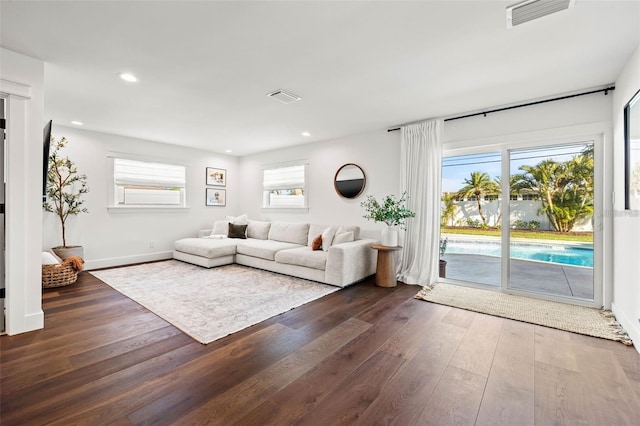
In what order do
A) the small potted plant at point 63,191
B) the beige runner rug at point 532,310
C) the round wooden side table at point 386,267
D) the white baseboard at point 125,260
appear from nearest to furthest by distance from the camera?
the beige runner rug at point 532,310, the round wooden side table at point 386,267, the small potted plant at point 63,191, the white baseboard at point 125,260

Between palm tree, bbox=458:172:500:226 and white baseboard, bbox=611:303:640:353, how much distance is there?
5.14 ft

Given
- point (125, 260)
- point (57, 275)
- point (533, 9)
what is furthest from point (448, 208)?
point (125, 260)

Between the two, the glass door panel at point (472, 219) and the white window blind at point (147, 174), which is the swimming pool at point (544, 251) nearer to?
the glass door panel at point (472, 219)

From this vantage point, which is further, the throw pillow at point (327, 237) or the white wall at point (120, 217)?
the white wall at point (120, 217)

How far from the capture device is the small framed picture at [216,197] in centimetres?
661

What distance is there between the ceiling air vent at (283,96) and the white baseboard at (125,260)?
4172mm

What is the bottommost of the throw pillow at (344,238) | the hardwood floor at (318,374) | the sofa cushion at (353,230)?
the hardwood floor at (318,374)

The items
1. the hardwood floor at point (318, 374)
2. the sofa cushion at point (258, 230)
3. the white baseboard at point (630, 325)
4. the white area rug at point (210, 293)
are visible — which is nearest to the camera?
the hardwood floor at point (318, 374)

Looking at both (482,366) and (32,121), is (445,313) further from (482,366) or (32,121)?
(32,121)

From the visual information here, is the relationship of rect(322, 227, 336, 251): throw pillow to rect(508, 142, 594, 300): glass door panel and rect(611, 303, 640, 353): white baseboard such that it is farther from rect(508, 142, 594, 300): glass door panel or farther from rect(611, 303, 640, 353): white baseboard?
rect(611, 303, 640, 353): white baseboard

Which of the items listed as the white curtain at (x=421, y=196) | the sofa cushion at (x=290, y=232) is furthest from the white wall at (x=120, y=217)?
the white curtain at (x=421, y=196)

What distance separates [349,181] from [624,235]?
3483 mm

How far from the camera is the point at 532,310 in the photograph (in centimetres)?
310

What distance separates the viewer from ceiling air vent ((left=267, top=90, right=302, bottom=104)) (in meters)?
3.30
